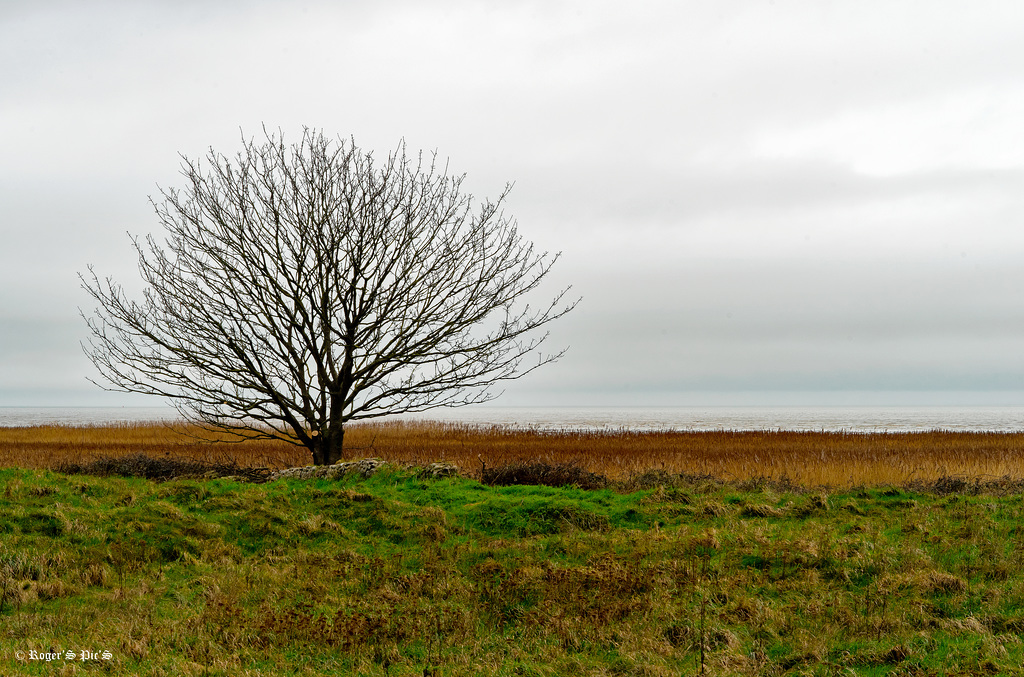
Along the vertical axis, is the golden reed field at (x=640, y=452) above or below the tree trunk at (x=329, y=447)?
below

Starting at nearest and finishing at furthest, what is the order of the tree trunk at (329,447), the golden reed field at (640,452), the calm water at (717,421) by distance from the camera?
the tree trunk at (329,447) → the golden reed field at (640,452) → the calm water at (717,421)

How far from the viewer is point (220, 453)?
28.3 m

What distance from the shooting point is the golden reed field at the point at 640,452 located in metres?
19.4

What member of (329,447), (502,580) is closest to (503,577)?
(502,580)

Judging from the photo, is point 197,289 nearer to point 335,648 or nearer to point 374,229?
point 374,229

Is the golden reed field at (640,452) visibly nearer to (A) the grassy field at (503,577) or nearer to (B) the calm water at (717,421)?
(A) the grassy field at (503,577)

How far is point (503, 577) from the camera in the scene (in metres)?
8.20

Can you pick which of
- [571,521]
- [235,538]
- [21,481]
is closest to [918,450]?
[571,521]

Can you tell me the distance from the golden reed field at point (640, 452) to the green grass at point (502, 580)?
492 cm

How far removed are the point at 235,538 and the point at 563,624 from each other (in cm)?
561

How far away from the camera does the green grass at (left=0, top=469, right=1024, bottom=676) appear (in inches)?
233

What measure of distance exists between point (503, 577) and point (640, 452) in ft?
67.3

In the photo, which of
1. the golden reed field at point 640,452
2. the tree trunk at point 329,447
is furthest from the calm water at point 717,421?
the tree trunk at point 329,447

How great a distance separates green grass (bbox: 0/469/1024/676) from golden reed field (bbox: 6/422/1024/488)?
16.2 feet
